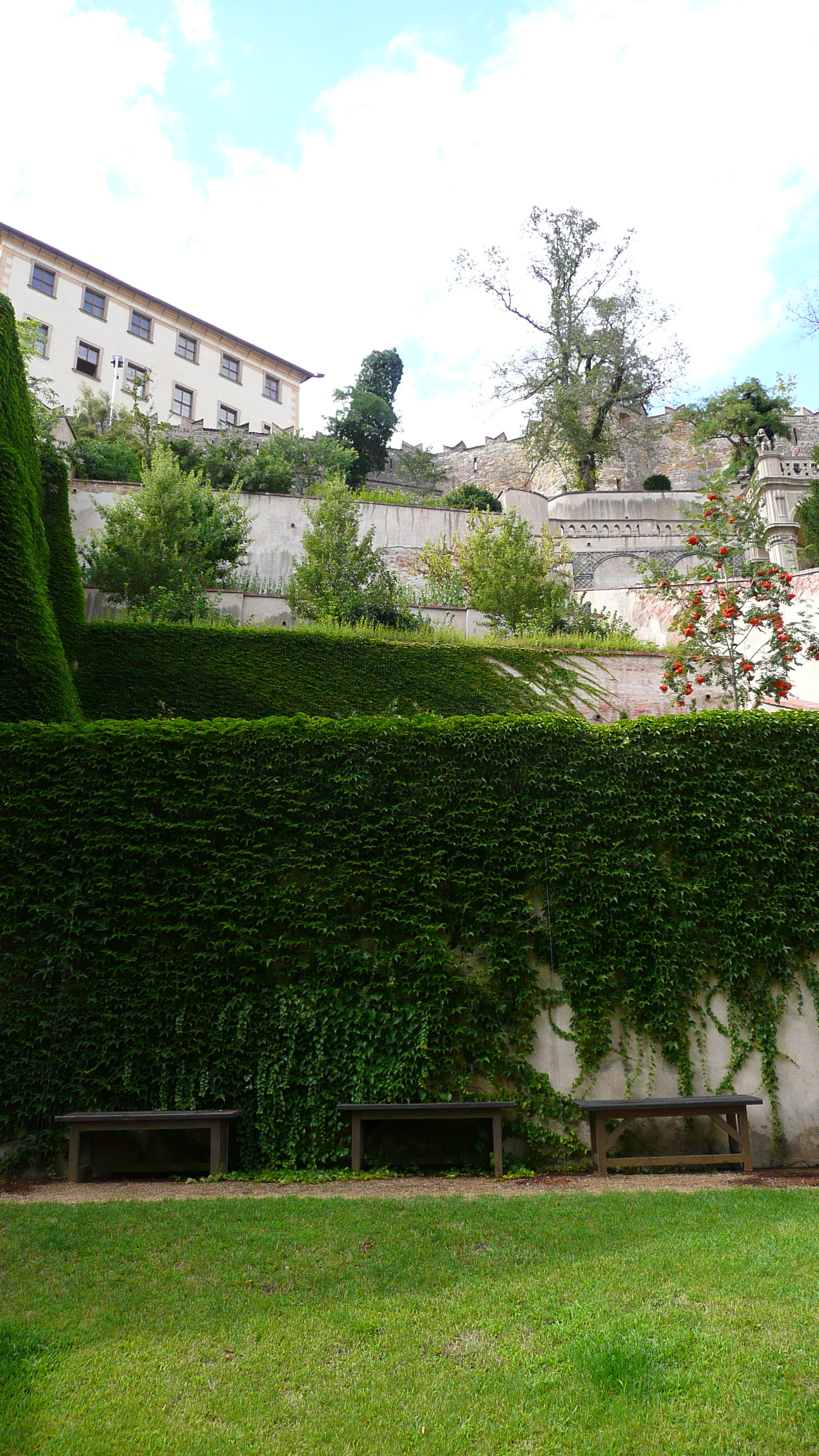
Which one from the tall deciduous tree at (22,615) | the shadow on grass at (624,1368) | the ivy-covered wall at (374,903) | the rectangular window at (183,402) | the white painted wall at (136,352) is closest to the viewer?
the shadow on grass at (624,1368)

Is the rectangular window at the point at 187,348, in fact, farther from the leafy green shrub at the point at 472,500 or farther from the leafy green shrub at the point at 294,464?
the leafy green shrub at the point at 472,500

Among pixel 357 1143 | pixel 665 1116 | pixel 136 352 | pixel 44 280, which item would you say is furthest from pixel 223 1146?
pixel 44 280

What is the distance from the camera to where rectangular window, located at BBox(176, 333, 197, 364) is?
1517 inches

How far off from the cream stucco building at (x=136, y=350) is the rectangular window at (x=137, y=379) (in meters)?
0.04

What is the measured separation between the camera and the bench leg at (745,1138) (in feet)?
21.9

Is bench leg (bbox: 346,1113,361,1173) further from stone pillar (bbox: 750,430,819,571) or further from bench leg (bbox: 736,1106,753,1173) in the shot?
stone pillar (bbox: 750,430,819,571)

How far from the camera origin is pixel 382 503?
2427 cm

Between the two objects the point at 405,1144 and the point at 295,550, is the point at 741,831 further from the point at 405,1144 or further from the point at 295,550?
the point at 295,550

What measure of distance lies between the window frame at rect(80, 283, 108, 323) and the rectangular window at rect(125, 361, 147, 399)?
2.06 m

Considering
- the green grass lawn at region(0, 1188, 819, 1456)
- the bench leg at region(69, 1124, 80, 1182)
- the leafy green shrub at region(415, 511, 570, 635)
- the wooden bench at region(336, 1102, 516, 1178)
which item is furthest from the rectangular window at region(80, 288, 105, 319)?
the green grass lawn at region(0, 1188, 819, 1456)

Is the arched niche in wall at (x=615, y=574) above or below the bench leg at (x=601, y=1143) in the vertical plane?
above

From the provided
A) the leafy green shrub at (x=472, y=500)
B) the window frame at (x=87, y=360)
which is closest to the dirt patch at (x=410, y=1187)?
the leafy green shrub at (x=472, y=500)

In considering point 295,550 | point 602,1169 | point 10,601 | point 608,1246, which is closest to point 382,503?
point 295,550

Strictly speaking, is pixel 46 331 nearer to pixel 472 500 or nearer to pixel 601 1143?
pixel 472 500
